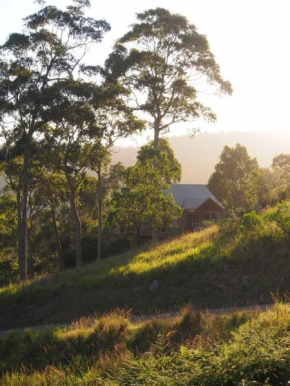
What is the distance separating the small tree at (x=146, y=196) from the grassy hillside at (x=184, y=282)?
1081 cm

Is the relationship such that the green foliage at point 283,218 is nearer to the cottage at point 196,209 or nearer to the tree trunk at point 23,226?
the tree trunk at point 23,226

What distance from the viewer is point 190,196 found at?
1969 inches

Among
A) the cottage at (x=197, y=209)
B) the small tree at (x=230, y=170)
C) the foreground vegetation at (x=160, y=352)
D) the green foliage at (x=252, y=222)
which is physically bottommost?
the foreground vegetation at (x=160, y=352)

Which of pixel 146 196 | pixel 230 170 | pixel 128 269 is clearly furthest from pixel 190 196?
pixel 128 269

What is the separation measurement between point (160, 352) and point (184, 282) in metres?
7.19

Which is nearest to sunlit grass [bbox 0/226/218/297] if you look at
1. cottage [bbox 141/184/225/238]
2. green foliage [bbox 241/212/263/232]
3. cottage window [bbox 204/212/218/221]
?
green foliage [bbox 241/212/263/232]

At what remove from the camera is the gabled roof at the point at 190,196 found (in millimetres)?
47688

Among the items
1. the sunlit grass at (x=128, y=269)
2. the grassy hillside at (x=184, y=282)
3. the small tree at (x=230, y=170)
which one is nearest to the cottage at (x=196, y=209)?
the small tree at (x=230, y=170)

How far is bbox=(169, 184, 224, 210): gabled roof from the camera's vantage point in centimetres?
4769

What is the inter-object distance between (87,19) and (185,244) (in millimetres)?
17170

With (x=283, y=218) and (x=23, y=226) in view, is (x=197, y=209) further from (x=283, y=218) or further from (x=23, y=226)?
(x=283, y=218)

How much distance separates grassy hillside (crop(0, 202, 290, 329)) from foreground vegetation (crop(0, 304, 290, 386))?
2.34 m

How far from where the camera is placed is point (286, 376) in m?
4.72

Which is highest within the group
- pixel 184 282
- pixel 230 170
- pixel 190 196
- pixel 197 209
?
pixel 230 170
